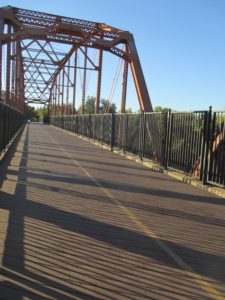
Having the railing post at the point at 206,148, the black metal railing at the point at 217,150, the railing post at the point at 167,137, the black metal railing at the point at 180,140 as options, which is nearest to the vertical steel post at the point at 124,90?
the black metal railing at the point at 180,140

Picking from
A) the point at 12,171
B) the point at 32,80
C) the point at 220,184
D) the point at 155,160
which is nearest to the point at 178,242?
the point at 220,184

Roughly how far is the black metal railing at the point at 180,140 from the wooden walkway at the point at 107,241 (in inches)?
38.7

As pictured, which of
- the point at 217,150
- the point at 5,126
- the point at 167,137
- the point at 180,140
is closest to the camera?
the point at 217,150

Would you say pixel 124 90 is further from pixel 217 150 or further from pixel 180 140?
pixel 217 150

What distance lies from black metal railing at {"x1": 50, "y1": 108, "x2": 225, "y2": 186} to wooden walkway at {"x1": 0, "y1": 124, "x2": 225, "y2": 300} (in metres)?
0.98

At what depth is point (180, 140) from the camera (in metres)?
13.8

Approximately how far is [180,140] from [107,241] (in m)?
8.11

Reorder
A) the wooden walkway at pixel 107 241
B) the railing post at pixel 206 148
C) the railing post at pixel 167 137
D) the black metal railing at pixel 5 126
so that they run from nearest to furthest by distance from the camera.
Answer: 1. the wooden walkway at pixel 107 241
2. the railing post at pixel 206 148
3. the black metal railing at pixel 5 126
4. the railing post at pixel 167 137

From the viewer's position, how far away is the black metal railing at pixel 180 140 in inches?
450

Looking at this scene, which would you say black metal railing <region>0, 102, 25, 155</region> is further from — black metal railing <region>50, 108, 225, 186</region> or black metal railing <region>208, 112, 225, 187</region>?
black metal railing <region>208, 112, 225, 187</region>

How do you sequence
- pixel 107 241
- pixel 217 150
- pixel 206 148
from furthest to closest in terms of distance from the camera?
pixel 206 148, pixel 217 150, pixel 107 241

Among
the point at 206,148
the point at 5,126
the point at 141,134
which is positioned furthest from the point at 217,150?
the point at 141,134

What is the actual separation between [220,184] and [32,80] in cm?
9574

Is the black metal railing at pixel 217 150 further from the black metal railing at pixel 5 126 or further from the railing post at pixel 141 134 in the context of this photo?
the railing post at pixel 141 134
